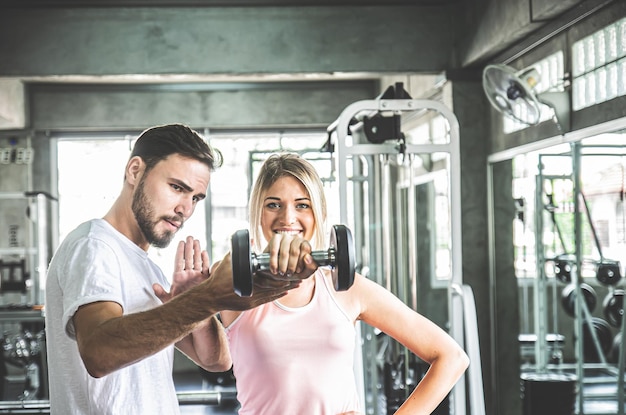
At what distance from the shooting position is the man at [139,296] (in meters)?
1.11

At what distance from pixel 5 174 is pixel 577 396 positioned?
6.34 m

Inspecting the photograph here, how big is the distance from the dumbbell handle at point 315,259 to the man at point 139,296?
0.02 metres

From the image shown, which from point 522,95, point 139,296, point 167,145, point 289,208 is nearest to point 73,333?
point 139,296

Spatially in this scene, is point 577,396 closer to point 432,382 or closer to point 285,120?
point 432,382

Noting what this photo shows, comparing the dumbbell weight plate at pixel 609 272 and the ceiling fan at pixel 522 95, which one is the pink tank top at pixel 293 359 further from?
the dumbbell weight plate at pixel 609 272

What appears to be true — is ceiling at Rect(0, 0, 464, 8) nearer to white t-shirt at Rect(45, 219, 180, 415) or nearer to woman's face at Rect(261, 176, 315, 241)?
woman's face at Rect(261, 176, 315, 241)

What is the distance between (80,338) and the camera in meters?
1.19

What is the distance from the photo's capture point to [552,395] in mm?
3928

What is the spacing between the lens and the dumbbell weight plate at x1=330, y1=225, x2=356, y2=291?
3.77 feet

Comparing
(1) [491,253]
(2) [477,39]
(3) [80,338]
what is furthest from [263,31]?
(3) [80,338]

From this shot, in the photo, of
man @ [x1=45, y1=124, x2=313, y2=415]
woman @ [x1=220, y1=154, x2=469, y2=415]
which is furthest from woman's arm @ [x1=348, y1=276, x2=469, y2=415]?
man @ [x1=45, y1=124, x2=313, y2=415]

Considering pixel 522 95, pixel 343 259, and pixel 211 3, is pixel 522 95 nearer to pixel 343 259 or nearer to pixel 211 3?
pixel 211 3

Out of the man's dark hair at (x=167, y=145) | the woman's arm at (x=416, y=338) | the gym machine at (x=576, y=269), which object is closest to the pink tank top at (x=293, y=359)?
the woman's arm at (x=416, y=338)

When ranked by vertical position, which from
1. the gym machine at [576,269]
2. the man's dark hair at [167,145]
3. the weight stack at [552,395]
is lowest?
A: the weight stack at [552,395]
